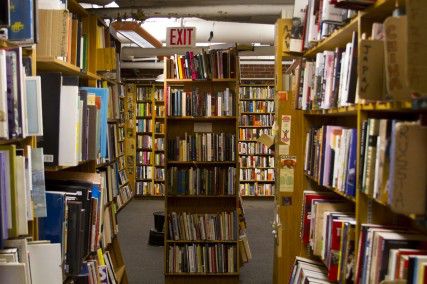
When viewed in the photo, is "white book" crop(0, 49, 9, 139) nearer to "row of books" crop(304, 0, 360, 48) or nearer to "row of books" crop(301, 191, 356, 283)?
"row of books" crop(304, 0, 360, 48)

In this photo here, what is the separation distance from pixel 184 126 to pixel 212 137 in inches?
14.2

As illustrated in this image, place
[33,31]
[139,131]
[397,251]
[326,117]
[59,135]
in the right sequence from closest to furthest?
[397,251], [33,31], [59,135], [326,117], [139,131]

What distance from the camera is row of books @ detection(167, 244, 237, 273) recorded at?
15.8ft

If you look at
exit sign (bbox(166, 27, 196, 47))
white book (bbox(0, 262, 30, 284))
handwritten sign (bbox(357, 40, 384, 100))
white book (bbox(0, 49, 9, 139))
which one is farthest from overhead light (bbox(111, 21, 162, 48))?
handwritten sign (bbox(357, 40, 384, 100))

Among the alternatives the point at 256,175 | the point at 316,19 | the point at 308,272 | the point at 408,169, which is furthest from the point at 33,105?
the point at 256,175

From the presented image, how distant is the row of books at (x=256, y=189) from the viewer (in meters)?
9.43

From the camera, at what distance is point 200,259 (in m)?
4.81

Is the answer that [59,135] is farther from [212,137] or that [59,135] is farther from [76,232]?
[212,137]

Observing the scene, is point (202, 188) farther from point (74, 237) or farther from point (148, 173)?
point (148, 173)

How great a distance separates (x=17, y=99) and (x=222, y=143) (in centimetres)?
312

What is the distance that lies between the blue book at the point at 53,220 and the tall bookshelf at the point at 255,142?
7.11 metres

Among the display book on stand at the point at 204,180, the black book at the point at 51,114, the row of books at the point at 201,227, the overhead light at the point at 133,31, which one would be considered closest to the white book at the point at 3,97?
the black book at the point at 51,114

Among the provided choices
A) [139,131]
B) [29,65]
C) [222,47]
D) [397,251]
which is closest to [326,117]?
[397,251]

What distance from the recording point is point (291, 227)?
3383mm
